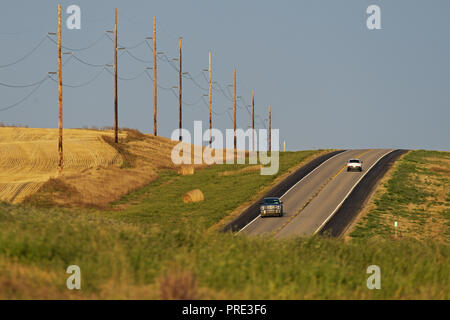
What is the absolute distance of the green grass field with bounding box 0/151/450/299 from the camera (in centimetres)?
1377

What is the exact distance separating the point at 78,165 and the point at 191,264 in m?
61.7

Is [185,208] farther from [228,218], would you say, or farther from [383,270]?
[383,270]

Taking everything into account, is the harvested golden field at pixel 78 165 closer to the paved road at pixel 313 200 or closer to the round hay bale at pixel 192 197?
the round hay bale at pixel 192 197

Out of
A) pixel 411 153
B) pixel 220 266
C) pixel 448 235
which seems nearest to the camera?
pixel 220 266

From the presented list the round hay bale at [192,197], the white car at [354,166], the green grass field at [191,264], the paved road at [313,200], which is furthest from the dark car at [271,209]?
the green grass field at [191,264]

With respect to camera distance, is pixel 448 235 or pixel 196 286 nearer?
pixel 196 286

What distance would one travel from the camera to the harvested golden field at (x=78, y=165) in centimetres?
5672

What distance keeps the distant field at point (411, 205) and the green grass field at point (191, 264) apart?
2784 cm

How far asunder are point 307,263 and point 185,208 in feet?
147

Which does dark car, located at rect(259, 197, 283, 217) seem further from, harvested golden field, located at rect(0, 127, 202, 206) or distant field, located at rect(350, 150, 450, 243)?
harvested golden field, located at rect(0, 127, 202, 206)

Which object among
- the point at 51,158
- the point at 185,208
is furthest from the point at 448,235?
the point at 51,158

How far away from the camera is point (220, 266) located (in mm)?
15266

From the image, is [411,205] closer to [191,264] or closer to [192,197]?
[192,197]

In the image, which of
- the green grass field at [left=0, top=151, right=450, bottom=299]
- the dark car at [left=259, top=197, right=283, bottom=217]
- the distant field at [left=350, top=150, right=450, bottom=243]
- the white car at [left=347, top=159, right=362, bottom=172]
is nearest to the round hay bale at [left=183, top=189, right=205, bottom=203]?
the dark car at [left=259, top=197, right=283, bottom=217]
